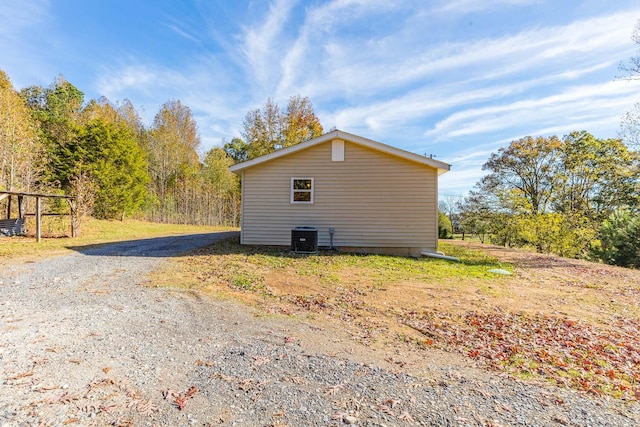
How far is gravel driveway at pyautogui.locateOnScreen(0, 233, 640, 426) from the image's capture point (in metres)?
1.89

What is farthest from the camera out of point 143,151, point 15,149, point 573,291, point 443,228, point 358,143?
point 443,228

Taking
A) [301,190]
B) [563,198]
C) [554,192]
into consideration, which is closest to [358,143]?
[301,190]

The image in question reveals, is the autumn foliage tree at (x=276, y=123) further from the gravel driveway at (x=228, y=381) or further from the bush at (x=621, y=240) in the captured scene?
the gravel driveway at (x=228, y=381)

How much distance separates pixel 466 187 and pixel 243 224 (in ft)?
48.8

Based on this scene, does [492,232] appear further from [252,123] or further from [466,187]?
[252,123]

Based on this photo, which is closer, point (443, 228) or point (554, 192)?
point (554, 192)

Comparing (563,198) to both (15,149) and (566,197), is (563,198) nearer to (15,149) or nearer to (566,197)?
(566,197)

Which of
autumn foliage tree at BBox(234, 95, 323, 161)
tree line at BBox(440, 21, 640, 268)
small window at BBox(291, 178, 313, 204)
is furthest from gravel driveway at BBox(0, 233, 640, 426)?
autumn foliage tree at BBox(234, 95, 323, 161)

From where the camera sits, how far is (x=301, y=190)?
29.8 ft

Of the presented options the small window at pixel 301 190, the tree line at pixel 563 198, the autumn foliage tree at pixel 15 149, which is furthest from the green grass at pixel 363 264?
the autumn foliage tree at pixel 15 149

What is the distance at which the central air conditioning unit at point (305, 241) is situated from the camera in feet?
27.8

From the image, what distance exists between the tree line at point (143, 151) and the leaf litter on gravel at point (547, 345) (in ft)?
55.4

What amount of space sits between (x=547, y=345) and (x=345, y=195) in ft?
20.7

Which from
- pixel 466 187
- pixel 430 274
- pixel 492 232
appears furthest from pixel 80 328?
pixel 466 187
